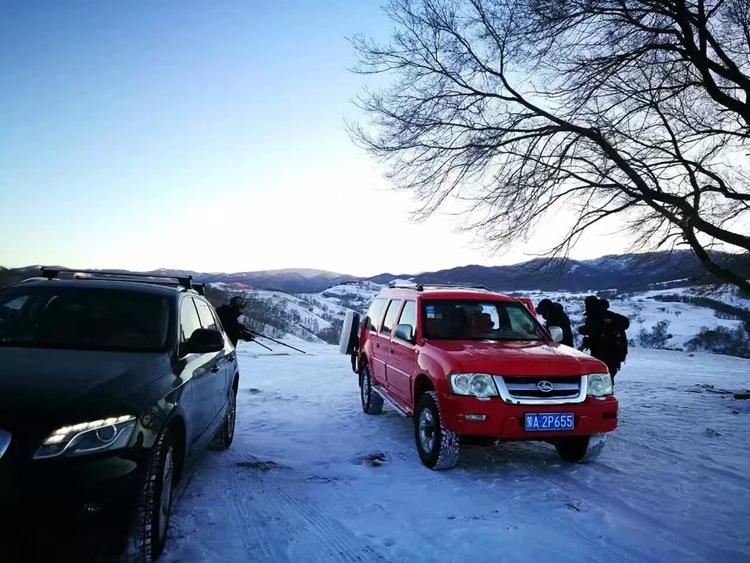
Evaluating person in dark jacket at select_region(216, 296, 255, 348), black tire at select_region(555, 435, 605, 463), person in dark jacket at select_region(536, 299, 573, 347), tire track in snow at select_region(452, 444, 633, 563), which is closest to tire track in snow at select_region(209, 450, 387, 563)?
tire track in snow at select_region(452, 444, 633, 563)

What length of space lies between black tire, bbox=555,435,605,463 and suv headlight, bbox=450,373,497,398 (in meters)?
1.14

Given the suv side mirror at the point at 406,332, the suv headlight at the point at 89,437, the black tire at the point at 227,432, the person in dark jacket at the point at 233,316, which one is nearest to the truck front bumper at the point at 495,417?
the suv side mirror at the point at 406,332

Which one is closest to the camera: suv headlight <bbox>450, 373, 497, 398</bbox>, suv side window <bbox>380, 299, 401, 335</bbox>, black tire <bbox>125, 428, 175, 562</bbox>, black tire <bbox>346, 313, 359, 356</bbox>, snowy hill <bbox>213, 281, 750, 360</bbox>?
black tire <bbox>125, 428, 175, 562</bbox>

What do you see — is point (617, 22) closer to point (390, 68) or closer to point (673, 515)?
point (390, 68)

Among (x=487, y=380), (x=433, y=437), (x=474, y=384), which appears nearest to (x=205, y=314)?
(x=433, y=437)

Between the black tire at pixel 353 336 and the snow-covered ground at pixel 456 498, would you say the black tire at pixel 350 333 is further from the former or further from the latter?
the snow-covered ground at pixel 456 498

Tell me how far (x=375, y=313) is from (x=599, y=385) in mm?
3817

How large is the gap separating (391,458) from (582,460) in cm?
196

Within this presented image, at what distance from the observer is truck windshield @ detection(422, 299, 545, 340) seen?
20.1 ft

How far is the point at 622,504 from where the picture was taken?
433cm

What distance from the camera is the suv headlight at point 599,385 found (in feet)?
16.6

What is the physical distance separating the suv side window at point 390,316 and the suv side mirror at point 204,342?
11.5ft

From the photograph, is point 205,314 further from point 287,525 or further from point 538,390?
point 538,390

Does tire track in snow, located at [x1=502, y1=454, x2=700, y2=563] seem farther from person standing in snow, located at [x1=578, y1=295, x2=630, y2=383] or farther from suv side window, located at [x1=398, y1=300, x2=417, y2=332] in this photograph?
person standing in snow, located at [x1=578, y1=295, x2=630, y2=383]
